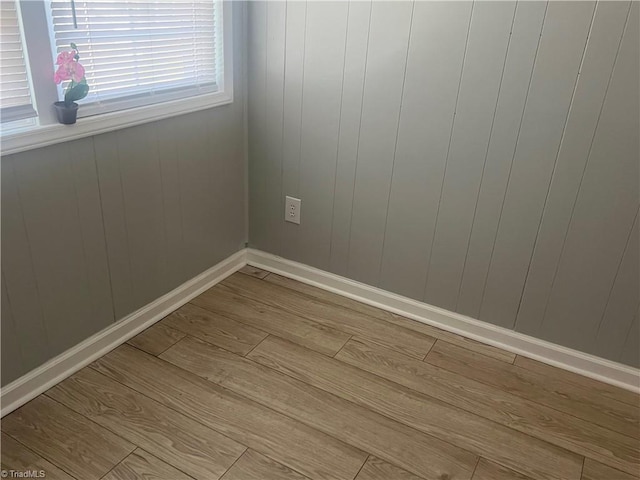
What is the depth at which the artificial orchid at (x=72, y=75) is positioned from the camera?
1539mm

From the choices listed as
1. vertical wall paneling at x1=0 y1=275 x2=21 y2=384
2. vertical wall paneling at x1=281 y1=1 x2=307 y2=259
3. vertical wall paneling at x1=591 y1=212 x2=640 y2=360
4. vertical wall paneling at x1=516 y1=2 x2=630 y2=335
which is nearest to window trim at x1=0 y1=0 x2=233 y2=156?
vertical wall paneling at x1=281 y1=1 x2=307 y2=259

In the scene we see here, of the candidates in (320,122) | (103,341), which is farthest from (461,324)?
(103,341)

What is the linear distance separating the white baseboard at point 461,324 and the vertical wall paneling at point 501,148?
9cm

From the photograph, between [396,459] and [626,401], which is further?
[626,401]

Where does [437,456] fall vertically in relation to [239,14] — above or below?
below

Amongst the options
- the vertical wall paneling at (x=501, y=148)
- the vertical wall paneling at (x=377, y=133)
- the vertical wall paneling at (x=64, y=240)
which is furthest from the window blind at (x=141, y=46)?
the vertical wall paneling at (x=501, y=148)

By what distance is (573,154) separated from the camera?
1.78 meters

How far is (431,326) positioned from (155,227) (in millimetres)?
1186

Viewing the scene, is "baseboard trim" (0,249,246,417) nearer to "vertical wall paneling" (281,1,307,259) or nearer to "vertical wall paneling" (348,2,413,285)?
"vertical wall paneling" (281,1,307,259)

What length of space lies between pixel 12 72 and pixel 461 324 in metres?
1.79

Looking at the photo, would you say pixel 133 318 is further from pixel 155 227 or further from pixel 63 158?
pixel 63 158

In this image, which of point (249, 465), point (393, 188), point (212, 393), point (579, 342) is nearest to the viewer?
point (249, 465)

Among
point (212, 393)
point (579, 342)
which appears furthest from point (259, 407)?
point (579, 342)

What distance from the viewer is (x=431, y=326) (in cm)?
224
